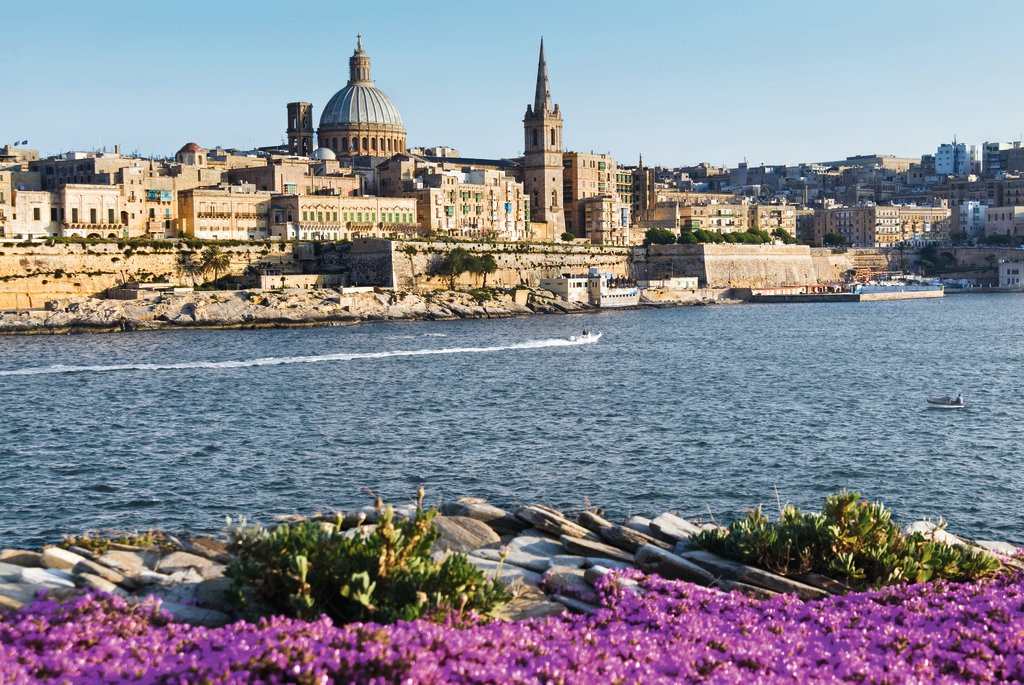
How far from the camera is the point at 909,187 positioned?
509 ft

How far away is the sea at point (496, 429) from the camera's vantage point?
690 inches

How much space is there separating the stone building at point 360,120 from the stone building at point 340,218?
14.8 meters

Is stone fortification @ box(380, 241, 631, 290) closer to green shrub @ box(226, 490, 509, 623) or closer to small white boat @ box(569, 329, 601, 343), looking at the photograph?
small white boat @ box(569, 329, 601, 343)

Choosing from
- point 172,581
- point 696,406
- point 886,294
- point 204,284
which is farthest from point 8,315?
point 886,294

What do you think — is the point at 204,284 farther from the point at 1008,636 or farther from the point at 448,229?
the point at 1008,636

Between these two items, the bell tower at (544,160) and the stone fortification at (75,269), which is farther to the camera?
the bell tower at (544,160)

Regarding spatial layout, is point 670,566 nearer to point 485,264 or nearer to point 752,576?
point 752,576

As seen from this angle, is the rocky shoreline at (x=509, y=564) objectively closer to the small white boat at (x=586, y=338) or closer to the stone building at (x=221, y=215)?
the small white boat at (x=586, y=338)

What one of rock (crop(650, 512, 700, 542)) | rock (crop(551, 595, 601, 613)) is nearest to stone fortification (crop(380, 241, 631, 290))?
rock (crop(650, 512, 700, 542))

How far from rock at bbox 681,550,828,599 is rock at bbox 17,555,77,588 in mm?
4725

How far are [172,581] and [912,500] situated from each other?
12031mm

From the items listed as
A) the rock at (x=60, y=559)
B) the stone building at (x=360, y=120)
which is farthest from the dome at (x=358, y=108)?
the rock at (x=60, y=559)

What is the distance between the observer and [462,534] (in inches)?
418

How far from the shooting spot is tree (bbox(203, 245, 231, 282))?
2559 inches
